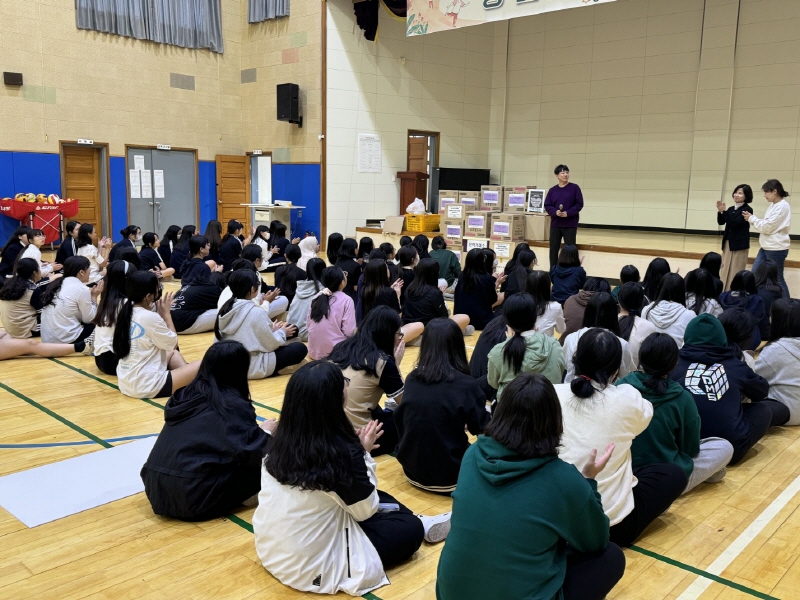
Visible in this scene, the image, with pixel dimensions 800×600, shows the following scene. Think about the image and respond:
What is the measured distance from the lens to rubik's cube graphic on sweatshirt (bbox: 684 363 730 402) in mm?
3432

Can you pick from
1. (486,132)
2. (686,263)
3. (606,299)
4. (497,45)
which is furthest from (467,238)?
(606,299)

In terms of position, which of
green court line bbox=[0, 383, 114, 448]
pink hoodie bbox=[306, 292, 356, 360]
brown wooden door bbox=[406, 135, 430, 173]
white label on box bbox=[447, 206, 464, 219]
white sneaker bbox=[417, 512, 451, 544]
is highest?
brown wooden door bbox=[406, 135, 430, 173]

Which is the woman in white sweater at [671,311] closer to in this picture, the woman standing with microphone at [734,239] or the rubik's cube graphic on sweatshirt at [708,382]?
the rubik's cube graphic on sweatshirt at [708,382]

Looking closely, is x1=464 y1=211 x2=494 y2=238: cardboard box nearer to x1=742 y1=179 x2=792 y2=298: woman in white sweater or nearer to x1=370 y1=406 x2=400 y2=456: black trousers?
x1=742 y1=179 x2=792 y2=298: woman in white sweater

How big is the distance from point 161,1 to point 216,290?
8.01m

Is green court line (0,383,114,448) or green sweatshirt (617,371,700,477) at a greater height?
green sweatshirt (617,371,700,477)

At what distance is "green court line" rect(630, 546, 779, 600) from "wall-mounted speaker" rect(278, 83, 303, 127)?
10.7 m

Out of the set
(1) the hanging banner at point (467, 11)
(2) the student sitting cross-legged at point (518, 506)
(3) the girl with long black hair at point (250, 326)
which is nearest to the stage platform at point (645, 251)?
(1) the hanging banner at point (467, 11)

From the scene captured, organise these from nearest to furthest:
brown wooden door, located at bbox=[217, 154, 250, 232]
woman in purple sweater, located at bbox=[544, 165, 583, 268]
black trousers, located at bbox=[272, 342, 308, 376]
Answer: black trousers, located at bbox=[272, 342, 308, 376], woman in purple sweater, located at bbox=[544, 165, 583, 268], brown wooden door, located at bbox=[217, 154, 250, 232]

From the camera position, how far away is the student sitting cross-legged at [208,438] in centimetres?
277

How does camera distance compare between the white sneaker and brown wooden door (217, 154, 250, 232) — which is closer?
the white sneaker

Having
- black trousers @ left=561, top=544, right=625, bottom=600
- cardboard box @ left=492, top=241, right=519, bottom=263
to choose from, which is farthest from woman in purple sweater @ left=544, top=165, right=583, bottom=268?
black trousers @ left=561, top=544, right=625, bottom=600

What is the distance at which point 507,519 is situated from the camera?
179 centimetres

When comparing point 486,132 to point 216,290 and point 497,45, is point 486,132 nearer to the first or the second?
point 497,45
